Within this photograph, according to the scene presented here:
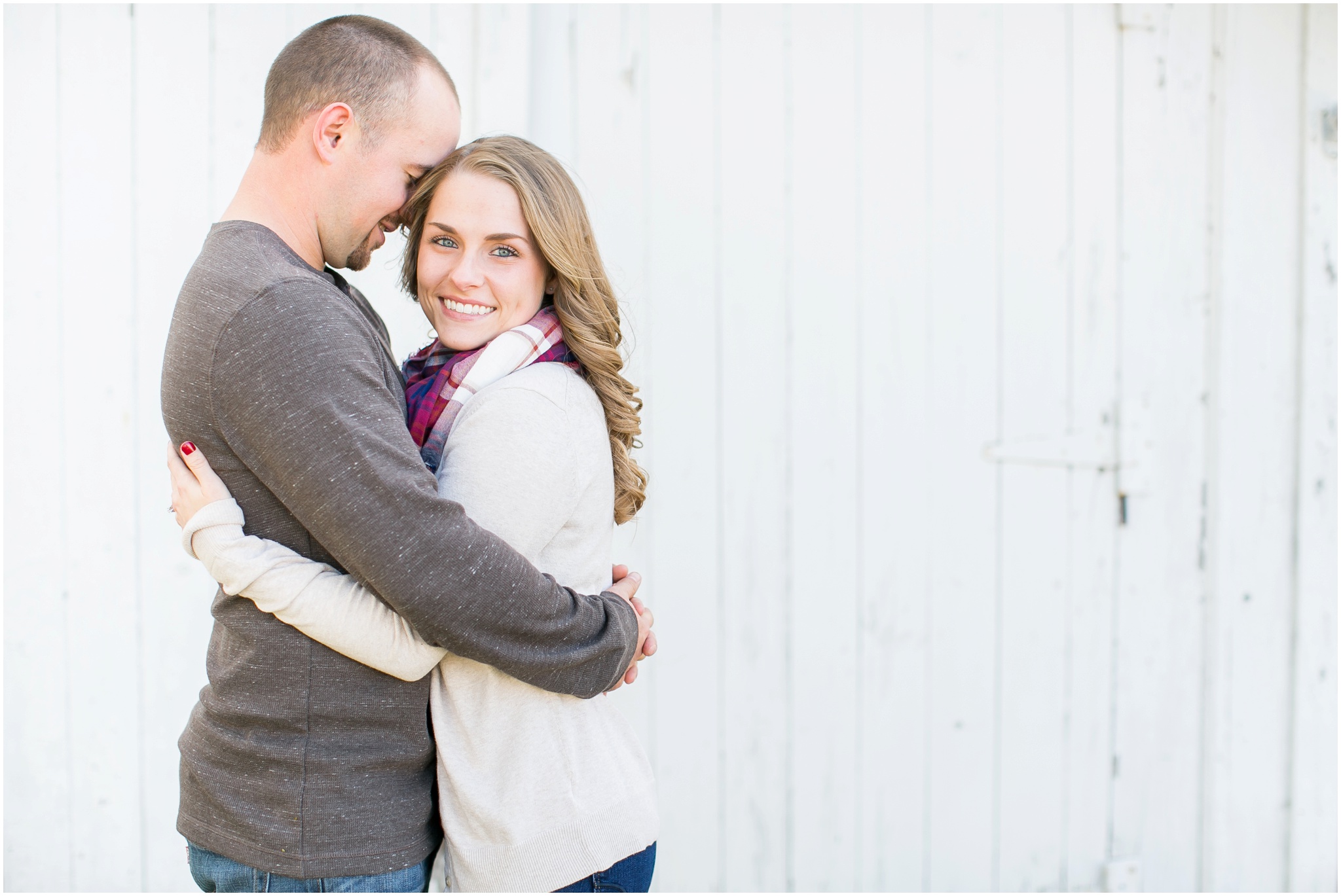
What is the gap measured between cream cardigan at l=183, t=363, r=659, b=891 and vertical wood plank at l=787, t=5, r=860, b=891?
954 millimetres

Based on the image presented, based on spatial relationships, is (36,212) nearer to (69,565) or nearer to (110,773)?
(69,565)

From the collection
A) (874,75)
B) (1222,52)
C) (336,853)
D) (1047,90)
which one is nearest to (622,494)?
(336,853)

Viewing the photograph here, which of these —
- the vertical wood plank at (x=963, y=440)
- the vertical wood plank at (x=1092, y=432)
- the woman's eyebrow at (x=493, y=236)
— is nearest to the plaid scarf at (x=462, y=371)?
the woman's eyebrow at (x=493, y=236)

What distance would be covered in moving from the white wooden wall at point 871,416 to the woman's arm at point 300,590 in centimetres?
91

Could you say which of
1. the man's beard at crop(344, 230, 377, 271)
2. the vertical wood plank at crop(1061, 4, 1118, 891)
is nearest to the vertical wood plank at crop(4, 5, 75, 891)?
the man's beard at crop(344, 230, 377, 271)

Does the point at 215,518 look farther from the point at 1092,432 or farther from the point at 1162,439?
the point at 1162,439

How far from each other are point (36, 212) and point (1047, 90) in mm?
2280

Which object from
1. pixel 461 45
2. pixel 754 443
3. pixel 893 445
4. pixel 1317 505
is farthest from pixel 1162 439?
pixel 461 45

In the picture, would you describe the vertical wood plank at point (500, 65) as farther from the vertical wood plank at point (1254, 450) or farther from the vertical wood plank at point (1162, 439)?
the vertical wood plank at point (1254, 450)

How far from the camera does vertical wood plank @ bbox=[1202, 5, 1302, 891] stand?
215 cm

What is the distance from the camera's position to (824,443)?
80.0 inches

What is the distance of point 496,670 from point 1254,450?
82.1 inches

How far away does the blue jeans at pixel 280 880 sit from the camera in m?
1.01

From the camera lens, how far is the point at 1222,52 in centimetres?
214
